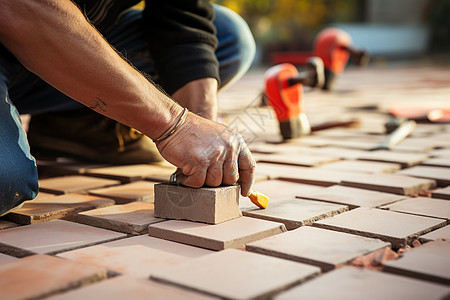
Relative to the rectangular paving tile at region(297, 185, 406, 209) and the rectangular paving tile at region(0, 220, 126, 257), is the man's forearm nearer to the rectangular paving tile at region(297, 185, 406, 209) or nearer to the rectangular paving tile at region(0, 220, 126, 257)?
the rectangular paving tile at region(0, 220, 126, 257)

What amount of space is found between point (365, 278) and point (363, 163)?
1.45 metres

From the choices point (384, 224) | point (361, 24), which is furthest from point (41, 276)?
point (361, 24)

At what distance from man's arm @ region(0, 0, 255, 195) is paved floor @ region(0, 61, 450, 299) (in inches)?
6.9

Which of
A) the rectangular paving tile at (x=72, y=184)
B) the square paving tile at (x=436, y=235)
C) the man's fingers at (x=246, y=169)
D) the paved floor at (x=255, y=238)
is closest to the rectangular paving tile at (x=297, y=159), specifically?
the paved floor at (x=255, y=238)

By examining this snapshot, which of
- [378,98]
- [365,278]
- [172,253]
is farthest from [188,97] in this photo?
[378,98]

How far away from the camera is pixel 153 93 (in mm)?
1565

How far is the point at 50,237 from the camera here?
1483 mm

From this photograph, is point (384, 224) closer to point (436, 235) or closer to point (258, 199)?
point (436, 235)

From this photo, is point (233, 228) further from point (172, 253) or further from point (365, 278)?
point (365, 278)

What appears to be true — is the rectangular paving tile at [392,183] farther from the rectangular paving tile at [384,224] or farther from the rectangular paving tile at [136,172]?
the rectangular paving tile at [136,172]

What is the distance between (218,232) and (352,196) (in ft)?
2.11

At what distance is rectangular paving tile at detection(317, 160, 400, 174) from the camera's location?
2379 millimetres

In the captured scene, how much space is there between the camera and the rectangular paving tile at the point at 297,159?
2570 mm

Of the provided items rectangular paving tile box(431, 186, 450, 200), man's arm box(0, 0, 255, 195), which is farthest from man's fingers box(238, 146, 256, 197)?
rectangular paving tile box(431, 186, 450, 200)
